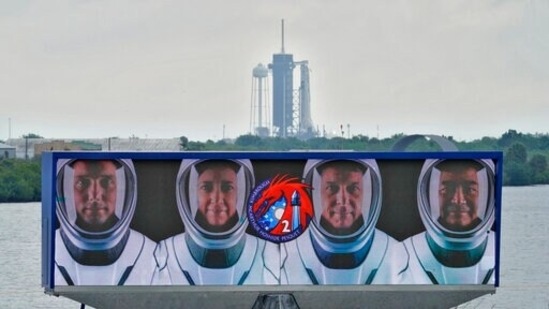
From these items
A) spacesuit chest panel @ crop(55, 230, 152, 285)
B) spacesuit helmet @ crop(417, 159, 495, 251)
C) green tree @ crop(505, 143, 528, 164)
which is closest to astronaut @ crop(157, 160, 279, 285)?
spacesuit chest panel @ crop(55, 230, 152, 285)

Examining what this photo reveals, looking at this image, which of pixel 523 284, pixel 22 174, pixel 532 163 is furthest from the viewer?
pixel 532 163

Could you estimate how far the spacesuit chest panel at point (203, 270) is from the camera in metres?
26.8

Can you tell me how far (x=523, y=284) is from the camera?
5584 cm

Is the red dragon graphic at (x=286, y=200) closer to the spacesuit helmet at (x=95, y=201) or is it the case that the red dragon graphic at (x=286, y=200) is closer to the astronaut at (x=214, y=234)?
the astronaut at (x=214, y=234)

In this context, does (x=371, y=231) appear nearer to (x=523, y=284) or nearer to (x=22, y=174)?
(x=523, y=284)

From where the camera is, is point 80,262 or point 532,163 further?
point 532,163

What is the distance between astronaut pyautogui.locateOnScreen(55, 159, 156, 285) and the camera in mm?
26703

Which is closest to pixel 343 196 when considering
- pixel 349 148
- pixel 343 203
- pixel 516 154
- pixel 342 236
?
pixel 343 203

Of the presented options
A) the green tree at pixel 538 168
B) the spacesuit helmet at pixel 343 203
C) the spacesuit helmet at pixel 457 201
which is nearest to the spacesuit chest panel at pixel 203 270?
the spacesuit helmet at pixel 343 203

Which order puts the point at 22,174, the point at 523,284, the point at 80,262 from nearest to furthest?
the point at 80,262 → the point at 523,284 → the point at 22,174

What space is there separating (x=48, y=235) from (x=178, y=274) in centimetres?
204

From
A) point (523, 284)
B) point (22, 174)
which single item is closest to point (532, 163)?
point (22, 174)

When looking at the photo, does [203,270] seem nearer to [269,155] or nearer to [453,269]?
[269,155]

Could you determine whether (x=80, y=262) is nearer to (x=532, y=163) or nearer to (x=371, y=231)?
(x=371, y=231)
